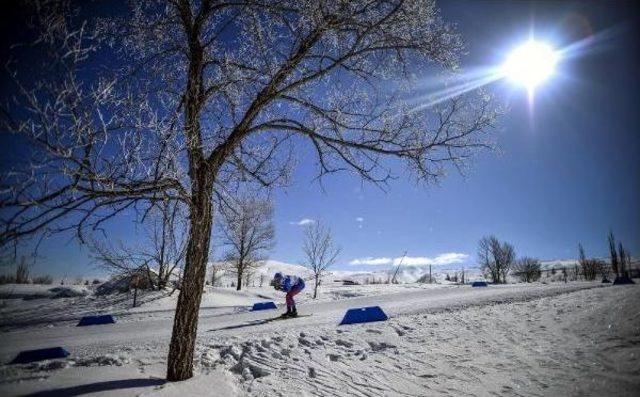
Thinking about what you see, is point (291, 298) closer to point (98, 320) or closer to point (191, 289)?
point (98, 320)

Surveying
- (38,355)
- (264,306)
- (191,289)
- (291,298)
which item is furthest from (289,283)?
(191,289)

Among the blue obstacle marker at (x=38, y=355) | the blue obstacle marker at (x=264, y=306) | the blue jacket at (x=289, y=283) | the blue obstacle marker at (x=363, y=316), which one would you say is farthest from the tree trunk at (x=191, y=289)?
the blue obstacle marker at (x=264, y=306)

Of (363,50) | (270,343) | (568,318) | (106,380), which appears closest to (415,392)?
(270,343)

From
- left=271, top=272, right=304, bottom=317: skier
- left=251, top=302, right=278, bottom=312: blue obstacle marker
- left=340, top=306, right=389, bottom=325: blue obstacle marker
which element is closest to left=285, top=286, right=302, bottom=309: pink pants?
left=271, top=272, right=304, bottom=317: skier

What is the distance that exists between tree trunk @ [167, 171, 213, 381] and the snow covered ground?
27cm

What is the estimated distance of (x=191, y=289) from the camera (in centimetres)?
508

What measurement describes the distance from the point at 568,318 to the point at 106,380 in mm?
11112

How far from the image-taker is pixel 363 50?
572 centimetres

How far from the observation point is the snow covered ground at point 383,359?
5.29 metres

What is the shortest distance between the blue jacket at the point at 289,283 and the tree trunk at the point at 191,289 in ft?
26.8

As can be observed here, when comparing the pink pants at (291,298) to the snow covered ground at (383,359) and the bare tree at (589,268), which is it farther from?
the bare tree at (589,268)

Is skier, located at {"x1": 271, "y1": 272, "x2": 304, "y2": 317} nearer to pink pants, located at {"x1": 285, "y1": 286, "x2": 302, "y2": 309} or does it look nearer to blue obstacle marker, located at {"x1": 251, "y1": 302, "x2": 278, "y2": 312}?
pink pants, located at {"x1": 285, "y1": 286, "x2": 302, "y2": 309}

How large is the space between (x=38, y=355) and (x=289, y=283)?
7572 mm

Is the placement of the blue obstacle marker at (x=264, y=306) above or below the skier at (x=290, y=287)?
below
